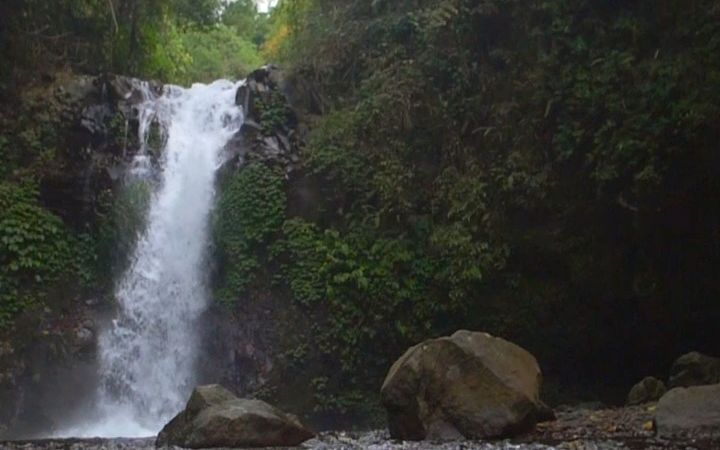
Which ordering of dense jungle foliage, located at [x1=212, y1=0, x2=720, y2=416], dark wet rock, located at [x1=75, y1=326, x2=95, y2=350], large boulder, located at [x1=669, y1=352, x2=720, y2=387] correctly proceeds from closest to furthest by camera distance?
large boulder, located at [x1=669, y1=352, x2=720, y2=387] < dense jungle foliage, located at [x1=212, y1=0, x2=720, y2=416] < dark wet rock, located at [x1=75, y1=326, x2=95, y2=350]

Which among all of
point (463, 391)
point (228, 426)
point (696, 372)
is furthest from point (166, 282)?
point (696, 372)

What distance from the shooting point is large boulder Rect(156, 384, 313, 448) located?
9734mm

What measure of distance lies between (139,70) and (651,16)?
1088cm

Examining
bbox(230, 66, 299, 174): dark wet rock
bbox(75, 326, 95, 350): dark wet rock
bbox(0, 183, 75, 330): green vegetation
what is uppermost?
bbox(230, 66, 299, 174): dark wet rock

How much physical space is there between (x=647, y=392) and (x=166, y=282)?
798 centimetres

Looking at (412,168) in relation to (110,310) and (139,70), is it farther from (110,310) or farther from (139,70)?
(139,70)

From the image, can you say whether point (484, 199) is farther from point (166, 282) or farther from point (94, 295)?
point (94, 295)

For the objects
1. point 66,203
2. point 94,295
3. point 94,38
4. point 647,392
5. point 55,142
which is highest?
point 94,38

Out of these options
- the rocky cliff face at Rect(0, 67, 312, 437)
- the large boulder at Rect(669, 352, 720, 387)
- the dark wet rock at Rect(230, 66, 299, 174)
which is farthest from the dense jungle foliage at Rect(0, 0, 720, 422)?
the large boulder at Rect(669, 352, 720, 387)

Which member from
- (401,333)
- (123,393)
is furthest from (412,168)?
(123,393)

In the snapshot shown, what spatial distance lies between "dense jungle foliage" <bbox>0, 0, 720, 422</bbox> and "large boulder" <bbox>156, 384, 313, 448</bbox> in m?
3.94

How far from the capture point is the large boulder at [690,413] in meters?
8.73

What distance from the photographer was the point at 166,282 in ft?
51.0

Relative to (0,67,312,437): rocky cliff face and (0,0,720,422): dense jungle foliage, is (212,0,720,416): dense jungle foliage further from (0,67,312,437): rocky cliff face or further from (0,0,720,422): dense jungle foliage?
(0,67,312,437): rocky cliff face
